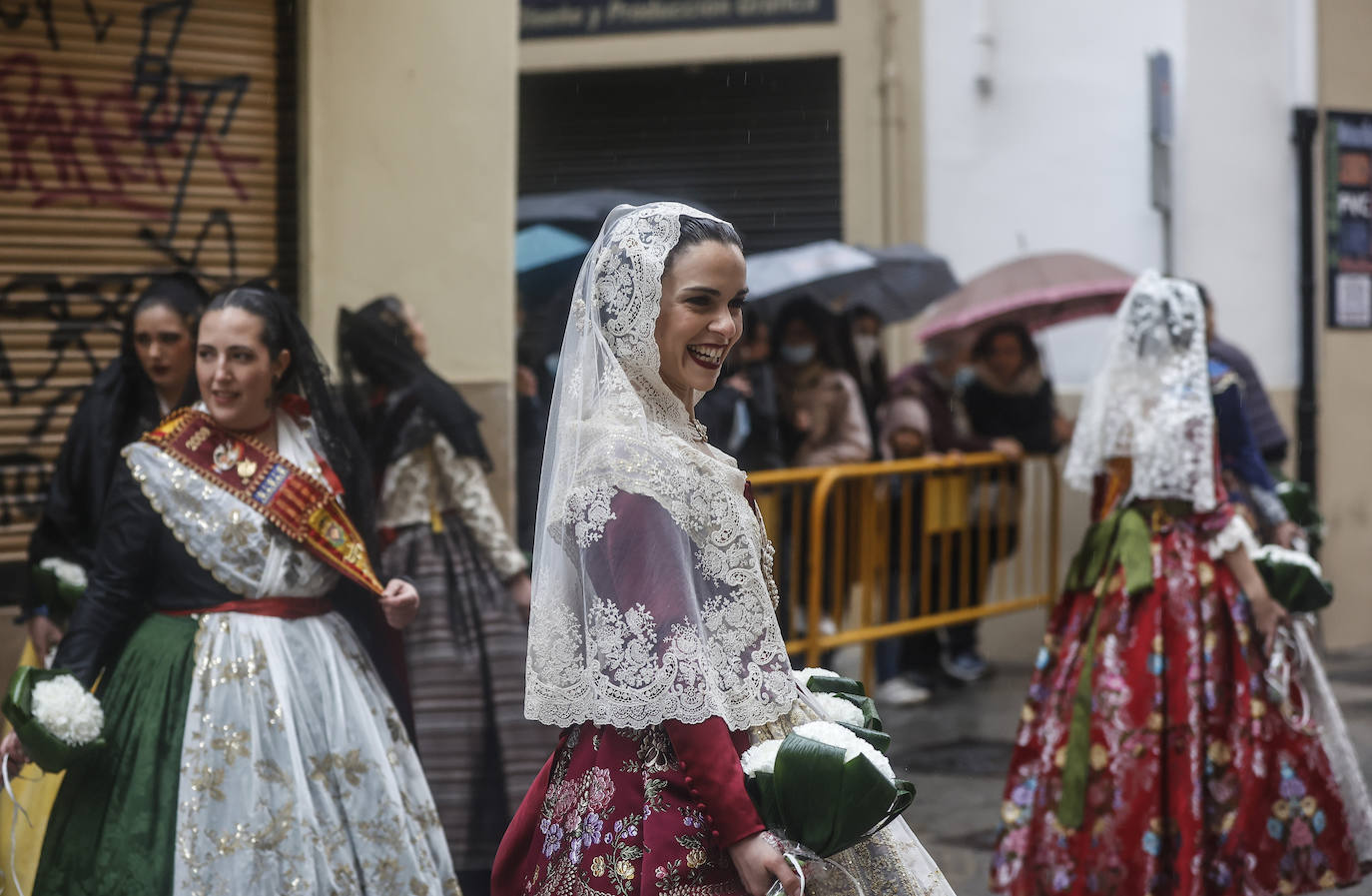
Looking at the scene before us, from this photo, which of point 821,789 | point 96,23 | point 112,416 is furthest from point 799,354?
point 821,789

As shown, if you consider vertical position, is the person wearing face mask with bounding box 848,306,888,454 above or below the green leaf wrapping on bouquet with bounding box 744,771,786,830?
above

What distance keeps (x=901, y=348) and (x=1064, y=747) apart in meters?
6.69

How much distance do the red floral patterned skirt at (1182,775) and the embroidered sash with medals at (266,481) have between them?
251 centimetres

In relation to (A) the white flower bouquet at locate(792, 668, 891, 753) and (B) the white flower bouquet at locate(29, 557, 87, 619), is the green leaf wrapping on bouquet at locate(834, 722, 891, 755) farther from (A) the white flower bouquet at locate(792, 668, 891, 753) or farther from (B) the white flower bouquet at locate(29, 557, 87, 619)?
(B) the white flower bouquet at locate(29, 557, 87, 619)

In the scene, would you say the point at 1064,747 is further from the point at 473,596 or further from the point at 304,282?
the point at 304,282

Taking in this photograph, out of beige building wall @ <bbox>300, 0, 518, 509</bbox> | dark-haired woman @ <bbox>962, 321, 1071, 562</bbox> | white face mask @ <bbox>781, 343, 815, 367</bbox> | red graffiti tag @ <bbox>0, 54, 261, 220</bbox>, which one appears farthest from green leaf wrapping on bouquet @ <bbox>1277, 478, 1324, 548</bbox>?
red graffiti tag @ <bbox>0, 54, 261, 220</bbox>

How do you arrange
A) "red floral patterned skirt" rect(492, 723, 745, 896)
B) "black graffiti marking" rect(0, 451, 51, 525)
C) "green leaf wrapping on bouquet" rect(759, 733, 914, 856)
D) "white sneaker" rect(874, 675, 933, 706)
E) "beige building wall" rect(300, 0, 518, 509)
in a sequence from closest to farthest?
1. "green leaf wrapping on bouquet" rect(759, 733, 914, 856)
2. "red floral patterned skirt" rect(492, 723, 745, 896)
3. "black graffiti marking" rect(0, 451, 51, 525)
4. "beige building wall" rect(300, 0, 518, 509)
5. "white sneaker" rect(874, 675, 933, 706)

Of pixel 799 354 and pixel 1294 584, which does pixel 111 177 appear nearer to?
pixel 799 354

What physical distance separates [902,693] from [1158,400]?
13.1 feet

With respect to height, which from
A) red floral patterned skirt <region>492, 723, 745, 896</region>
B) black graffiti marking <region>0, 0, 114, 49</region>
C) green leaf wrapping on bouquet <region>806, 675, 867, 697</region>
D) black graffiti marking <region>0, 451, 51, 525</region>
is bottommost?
red floral patterned skirt <region>492, 723, 745, 896</region>

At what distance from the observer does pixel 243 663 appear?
4.04 meters

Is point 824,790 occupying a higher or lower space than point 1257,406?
lower

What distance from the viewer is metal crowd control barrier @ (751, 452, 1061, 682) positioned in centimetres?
820

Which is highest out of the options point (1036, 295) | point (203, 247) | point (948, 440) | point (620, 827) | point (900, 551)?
point (203, 247)
